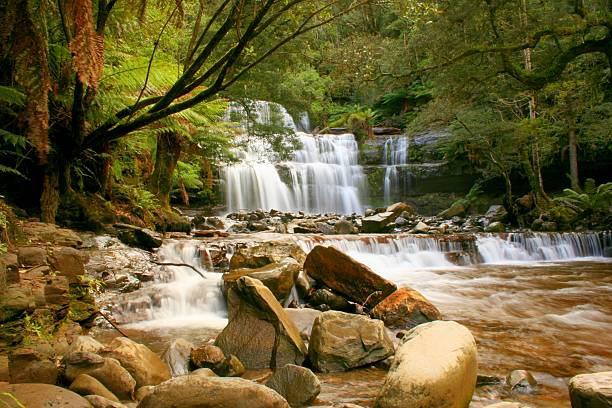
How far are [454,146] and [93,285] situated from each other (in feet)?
62.9

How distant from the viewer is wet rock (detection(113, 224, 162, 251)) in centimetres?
752

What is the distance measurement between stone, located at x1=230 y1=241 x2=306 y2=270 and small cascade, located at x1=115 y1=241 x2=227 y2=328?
43 centimetres

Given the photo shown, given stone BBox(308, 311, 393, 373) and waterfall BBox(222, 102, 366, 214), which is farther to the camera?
waterfall BBox(222, 102, 366, 214)

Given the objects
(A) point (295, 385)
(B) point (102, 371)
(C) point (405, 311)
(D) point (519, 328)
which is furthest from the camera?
(D) point (519, 328)

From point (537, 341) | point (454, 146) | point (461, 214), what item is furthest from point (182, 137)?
point (454, 146)

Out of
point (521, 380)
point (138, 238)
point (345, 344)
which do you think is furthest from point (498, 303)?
point (138, 238)

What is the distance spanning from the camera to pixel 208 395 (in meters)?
2.74

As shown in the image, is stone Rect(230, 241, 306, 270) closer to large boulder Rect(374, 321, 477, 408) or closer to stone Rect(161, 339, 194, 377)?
stone Rect(161, 339, 194, 377)

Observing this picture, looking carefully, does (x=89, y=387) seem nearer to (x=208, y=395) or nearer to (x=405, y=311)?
(x=208, y=395)

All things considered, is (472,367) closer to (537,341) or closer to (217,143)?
(537,341)

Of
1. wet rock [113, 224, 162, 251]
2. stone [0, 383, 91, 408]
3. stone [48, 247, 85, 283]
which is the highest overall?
wet rock [113, 224, 162, 251]

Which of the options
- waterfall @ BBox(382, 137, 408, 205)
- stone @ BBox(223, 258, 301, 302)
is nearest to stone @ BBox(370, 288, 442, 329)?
stone @ BBox(223, 258, 301, 302)

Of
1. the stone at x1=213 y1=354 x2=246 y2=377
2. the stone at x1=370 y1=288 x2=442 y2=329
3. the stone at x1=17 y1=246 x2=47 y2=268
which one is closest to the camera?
the stone at x1=213 y1=354 x2=246 y2=377

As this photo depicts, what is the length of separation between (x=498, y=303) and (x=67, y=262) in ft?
19.6
